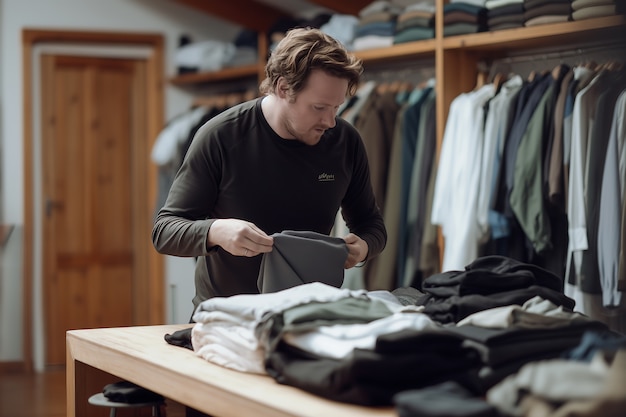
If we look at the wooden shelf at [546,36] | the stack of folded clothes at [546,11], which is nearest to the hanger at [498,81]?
the wooden shelf at [546,36]

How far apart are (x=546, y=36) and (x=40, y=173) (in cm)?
368

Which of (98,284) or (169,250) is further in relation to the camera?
(98,284)

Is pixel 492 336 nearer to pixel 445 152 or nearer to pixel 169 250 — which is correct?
pixel 169 250

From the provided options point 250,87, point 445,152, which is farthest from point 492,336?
point 250,87

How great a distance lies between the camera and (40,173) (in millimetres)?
6305

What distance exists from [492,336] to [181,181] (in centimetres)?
115

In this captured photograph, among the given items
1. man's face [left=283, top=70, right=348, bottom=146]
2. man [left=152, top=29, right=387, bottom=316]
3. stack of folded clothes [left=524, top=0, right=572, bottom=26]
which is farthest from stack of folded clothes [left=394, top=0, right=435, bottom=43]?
man's face [left=283, top=70, right=348, bottom=146]

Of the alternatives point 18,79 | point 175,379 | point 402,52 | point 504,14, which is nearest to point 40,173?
point 18,79

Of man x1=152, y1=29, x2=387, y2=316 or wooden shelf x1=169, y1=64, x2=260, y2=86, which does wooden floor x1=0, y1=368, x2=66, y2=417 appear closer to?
wooden shelf x1=169, y1=64, x2=260, y2=86

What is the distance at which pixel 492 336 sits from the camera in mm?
1603

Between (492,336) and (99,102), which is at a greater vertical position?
(99,102)

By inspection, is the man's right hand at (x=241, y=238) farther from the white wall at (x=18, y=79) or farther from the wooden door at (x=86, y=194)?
the wooden door at (x=86, y=194)

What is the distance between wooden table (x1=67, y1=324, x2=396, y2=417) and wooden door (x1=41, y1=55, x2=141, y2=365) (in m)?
4.13

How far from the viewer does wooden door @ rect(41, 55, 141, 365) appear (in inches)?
249
